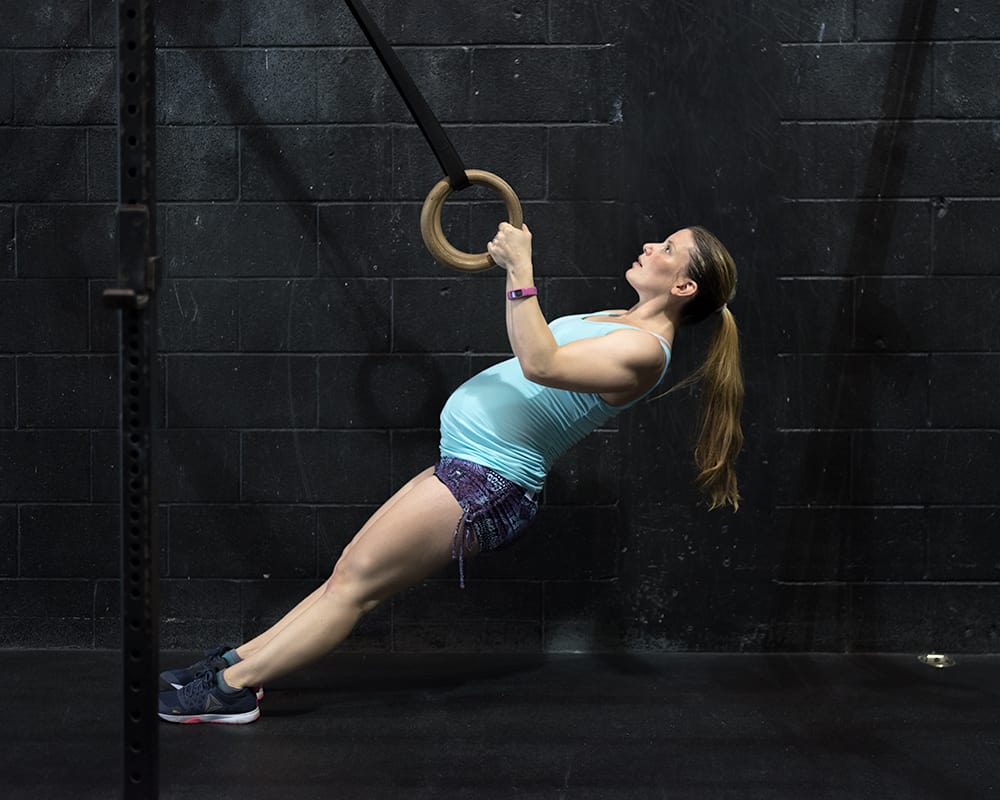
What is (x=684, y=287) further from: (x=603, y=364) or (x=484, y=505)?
(x=484, y=505)

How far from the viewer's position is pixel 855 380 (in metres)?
3.52

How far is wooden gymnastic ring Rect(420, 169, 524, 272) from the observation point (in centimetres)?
283

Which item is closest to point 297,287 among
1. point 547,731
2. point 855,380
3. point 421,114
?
point 421,114

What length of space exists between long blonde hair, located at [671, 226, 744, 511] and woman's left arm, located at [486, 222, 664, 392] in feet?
0.65

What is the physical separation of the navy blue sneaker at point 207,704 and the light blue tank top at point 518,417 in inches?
31.5

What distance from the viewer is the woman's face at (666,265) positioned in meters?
2.89

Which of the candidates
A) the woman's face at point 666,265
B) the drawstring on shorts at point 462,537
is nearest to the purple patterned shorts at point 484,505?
the drawstring on shorts at point 462,537

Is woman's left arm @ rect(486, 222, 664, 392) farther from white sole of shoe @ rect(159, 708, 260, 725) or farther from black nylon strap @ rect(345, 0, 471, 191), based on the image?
white sole of shoe @ rect(159, 708, 260, 725)

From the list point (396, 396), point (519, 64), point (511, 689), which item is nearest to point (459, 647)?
point (511, 689)

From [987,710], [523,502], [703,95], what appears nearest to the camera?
[523,502]

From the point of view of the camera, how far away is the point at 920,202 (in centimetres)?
348

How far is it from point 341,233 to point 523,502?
1079mm

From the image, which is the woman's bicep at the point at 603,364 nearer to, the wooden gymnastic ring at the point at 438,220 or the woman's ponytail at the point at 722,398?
the woman's ponytail at the point at 722,398

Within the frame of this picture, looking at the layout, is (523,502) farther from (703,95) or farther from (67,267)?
(67,267)
